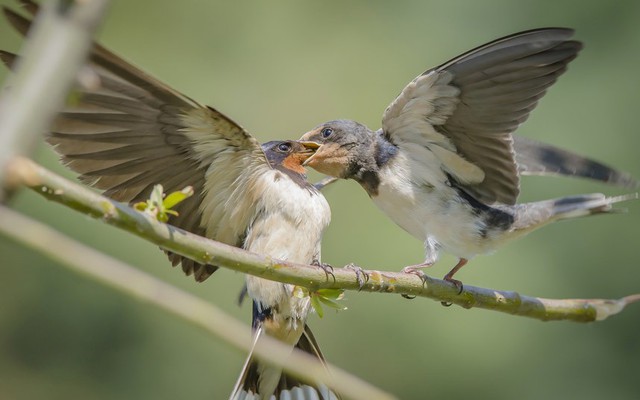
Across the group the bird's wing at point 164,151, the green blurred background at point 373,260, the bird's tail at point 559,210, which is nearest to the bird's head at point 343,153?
the bird's wing at point 164,151

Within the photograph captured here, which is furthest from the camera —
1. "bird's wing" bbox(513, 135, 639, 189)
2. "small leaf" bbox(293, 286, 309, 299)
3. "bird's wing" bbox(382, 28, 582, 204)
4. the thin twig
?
"bird's wing" bbox(513, 135, 639, 189)

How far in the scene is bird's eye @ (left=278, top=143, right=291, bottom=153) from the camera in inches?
125

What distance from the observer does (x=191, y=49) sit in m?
7.29

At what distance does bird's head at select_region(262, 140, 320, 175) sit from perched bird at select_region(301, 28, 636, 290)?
1.9 inches

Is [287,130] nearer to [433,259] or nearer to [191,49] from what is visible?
[191,49]

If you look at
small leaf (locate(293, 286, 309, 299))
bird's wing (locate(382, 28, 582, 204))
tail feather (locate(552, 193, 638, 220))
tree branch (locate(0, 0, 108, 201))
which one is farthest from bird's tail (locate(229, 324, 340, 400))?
tree branch (locate(0, 0, 108, 201))

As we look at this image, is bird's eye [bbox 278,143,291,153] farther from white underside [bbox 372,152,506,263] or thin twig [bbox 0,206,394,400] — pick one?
thin twig [bbox 0,206,394,400]

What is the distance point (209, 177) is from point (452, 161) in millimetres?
1026

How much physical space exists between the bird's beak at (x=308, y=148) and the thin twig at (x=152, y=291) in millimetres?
2510

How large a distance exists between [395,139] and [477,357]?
2586 mm

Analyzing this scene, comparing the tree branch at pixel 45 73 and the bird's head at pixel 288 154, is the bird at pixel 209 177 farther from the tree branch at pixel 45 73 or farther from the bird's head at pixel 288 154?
the tree branch at pixel 45 73

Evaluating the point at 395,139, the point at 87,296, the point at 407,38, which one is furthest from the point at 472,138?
the point at 407,38

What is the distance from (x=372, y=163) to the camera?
327 centimetres

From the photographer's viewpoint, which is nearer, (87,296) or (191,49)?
(87,296)
